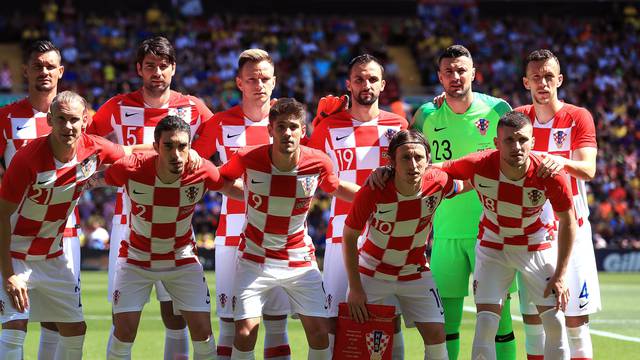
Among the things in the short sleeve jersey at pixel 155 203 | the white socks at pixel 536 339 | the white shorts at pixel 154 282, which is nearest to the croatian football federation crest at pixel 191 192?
the short sleeve jersey at pixel 155 203

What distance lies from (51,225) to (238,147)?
1.51 meters

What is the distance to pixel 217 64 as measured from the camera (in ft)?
91.5

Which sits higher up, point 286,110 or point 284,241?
point 286,110

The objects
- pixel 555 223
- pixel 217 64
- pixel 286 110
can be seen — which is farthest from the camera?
pixel 217 64

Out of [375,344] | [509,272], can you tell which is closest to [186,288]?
[375,344]

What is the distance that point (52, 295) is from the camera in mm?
6633

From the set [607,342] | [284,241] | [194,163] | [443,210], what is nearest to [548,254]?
[443,210]

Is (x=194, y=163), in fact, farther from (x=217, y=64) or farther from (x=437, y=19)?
(x=437, y=19)

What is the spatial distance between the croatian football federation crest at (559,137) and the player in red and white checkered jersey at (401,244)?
0.95 m

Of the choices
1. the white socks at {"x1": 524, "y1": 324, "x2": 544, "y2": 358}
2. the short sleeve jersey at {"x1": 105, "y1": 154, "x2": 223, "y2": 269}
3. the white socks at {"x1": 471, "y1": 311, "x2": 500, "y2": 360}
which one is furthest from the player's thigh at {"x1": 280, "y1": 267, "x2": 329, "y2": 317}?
the white socks at {"x1": 524, "y1": 324, "x2": 544, "y2": 358}

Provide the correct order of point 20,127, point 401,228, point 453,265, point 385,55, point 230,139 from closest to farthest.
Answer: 1. point 401,228
2. point 20,127
3. point 453,265
4. point 230,139
5. point 385,55

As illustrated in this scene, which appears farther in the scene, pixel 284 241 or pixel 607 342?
pixel 607 342

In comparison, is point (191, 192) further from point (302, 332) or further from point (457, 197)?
point (302, 332)

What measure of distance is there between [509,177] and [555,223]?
0.70m
